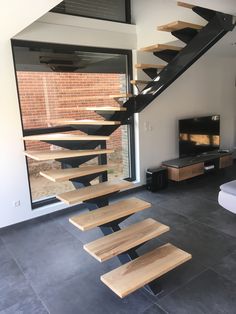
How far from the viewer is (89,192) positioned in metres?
2.60

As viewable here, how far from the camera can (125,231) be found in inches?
98.0

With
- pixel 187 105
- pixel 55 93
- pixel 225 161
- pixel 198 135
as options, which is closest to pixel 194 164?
pixel 198 135

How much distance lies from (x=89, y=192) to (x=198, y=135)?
3.40m

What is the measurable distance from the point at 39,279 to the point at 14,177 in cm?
139

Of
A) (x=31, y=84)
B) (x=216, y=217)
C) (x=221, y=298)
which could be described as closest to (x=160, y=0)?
(x=31, y=84)

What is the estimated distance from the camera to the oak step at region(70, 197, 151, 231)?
2314mm

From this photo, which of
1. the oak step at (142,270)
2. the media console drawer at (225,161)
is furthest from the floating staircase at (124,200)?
the media console drawer at (225,161)

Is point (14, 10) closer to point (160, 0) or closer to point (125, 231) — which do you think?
point (125, 231)

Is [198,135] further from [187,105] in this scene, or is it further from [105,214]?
[105,214]

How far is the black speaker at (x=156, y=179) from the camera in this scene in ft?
15.1

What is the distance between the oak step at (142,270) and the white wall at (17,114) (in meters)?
1.82

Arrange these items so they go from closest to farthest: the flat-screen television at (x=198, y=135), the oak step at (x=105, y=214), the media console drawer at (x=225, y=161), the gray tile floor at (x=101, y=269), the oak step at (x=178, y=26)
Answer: the gray tile floor at (x=101, y=269) → the oak step at (x=105, y=214) → the oak step at (x=178, y=26) → the flat-screen television at (x=198, y=135) → the media console drawer at (x=225, y=161)

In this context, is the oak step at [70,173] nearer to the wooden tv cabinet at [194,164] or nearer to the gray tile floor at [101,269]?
the gray tile floor at [101,269]

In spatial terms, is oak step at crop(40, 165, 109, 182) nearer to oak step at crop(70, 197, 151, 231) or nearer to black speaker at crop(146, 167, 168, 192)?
oak step at crop(70, 197, 151, 231)
